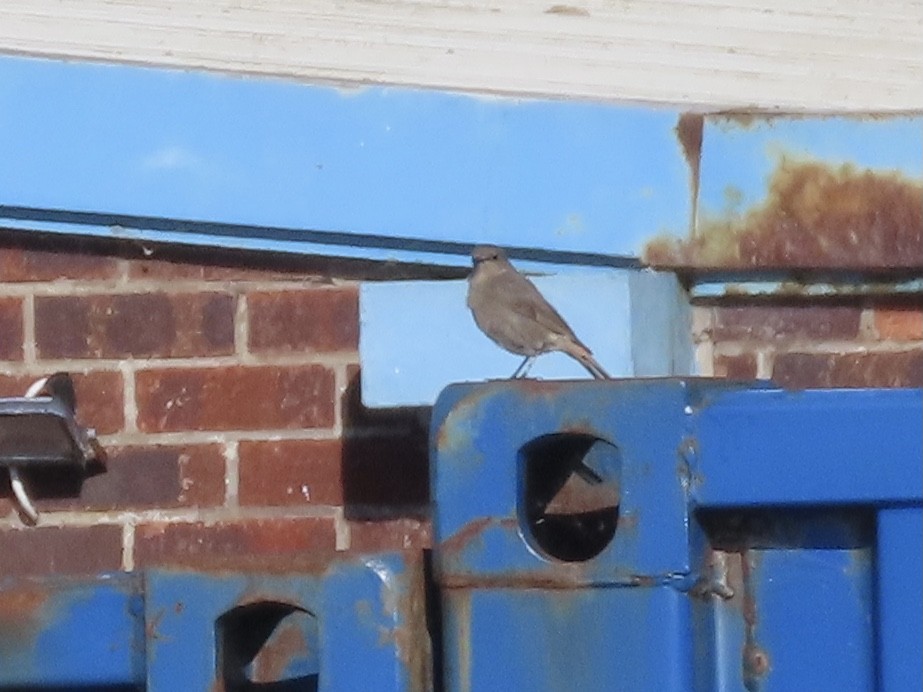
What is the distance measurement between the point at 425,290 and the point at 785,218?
469 millimetres

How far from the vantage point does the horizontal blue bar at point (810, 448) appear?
1.47 meters

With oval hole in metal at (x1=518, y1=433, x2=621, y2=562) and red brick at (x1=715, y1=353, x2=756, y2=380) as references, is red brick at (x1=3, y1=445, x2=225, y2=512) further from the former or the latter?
oval hole in metal at (x1=518, y1=433, x2=621, y2=562)

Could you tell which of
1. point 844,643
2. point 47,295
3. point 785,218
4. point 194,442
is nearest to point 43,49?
point 47,295

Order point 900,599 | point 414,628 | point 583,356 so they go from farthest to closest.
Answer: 1. point 583,356
2. point 414,628
3. point 900,599

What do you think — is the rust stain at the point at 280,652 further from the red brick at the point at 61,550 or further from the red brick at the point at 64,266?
the red brick at the point at 64,266

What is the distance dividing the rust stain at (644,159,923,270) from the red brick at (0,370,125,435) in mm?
725

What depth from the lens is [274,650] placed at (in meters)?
1.65

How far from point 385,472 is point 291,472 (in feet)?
0.41

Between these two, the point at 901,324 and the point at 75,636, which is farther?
the point at 901,324

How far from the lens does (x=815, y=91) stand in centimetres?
240

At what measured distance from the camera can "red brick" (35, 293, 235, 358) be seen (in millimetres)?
2490

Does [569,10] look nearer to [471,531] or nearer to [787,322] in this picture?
[787,322]

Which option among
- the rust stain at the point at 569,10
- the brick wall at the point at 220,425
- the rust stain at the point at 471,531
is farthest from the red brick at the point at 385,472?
the rust stain at the point at 471,531

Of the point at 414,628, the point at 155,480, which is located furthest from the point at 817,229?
the point at 414,628
